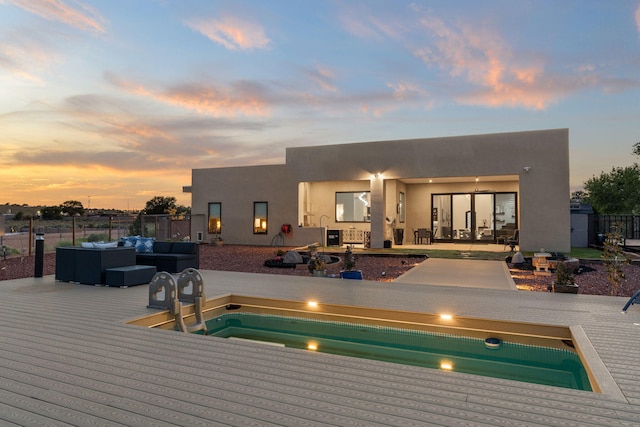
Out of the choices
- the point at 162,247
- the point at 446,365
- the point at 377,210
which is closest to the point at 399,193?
the point at 377,210

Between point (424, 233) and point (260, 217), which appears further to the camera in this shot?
point (260, 217)

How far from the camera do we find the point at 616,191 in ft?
115

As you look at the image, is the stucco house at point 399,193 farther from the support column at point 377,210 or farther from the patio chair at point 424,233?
the patio chair at point 424,233

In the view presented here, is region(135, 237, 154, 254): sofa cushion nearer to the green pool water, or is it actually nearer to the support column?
the green pool water

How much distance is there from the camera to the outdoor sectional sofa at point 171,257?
852 centimetres

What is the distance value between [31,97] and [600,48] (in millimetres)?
16916

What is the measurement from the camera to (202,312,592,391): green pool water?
13.5 feet

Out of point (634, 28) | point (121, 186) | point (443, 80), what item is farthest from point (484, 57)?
point (121, 186)

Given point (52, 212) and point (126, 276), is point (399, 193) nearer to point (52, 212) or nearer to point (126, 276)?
point (126, 276)

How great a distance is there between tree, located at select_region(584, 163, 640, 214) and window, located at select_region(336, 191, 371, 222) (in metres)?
26.2

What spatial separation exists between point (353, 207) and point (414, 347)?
13133mm

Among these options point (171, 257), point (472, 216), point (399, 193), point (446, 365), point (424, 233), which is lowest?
point (446, 365)

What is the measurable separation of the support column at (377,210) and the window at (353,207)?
7.35 feet

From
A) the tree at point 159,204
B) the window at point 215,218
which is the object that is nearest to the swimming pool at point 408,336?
the window at point 215,218
